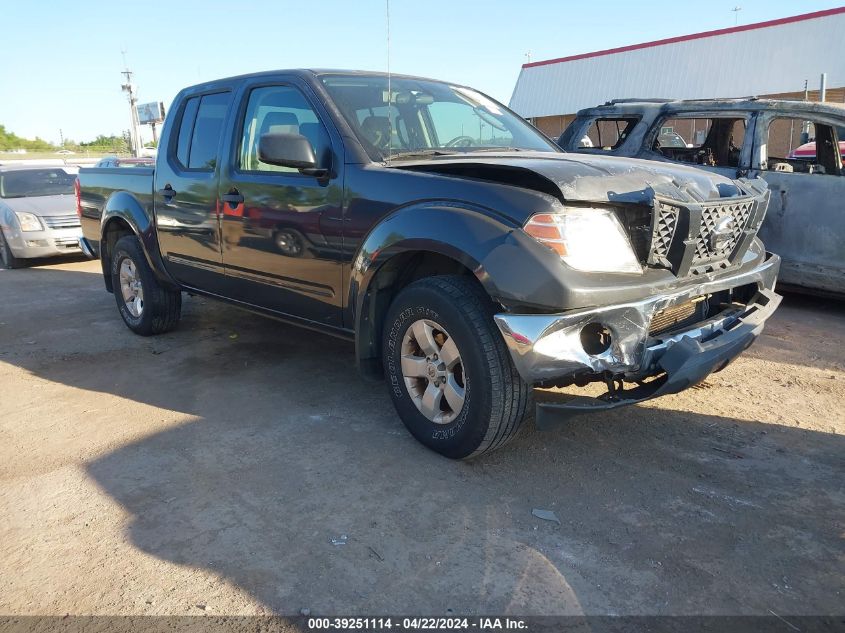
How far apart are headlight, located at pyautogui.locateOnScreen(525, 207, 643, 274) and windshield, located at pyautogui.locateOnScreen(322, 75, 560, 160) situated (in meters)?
1.21

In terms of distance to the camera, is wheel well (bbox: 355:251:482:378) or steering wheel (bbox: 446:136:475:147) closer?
wheel well (bbox: 355:251:482:378)

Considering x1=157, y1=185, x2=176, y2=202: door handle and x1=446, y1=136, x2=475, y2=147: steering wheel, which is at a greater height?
x1=446, y1=136, x2=475, y2=147: steering wheel

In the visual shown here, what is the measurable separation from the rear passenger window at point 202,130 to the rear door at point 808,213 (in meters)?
4.54

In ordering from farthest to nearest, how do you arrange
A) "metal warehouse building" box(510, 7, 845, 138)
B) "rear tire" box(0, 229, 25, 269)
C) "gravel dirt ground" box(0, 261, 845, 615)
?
"metal warehouse building" box(510, 7, 845, 138) → "rear tire" box(0, 229, 25, 269) → "gravel dirt ground" box(0, 261, 845, 615)

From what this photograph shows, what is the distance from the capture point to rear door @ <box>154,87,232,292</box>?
4453mm

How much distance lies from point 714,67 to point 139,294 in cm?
2495

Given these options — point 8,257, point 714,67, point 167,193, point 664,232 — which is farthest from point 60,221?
point 714,67

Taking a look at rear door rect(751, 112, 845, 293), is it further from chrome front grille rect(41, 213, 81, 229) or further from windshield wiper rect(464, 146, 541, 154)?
chrome front grille rect(41, 213, 81, 229)

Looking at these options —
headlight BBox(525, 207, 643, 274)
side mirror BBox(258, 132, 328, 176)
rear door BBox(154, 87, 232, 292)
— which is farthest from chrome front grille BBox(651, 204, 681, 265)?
rear door BBox(154, 87, 232, 292)

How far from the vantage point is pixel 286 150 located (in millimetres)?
3373

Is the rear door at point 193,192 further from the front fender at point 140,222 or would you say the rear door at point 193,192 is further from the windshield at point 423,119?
the windshield at point 423,119

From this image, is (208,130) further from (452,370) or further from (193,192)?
(452,370)

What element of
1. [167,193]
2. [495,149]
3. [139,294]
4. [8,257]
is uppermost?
[495,149]

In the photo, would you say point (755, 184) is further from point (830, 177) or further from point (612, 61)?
point (612, 61)
